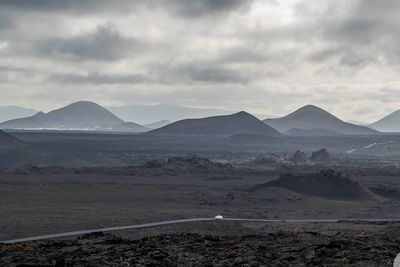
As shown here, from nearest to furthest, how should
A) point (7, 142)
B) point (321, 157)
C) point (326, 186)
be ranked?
point (326, 186)
point (321, 157)
point (7, 142)

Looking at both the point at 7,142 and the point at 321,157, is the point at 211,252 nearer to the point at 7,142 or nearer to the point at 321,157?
the point at 321,157

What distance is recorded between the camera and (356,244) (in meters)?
22.5

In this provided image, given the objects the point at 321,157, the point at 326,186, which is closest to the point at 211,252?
the point at 326,186

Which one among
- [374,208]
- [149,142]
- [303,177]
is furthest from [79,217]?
[149,142]

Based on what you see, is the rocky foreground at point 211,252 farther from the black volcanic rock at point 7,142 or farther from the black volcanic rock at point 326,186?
the black volcanic rock at point 7,142

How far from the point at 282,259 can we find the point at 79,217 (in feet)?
80.8

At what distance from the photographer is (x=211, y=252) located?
2194 centimetres

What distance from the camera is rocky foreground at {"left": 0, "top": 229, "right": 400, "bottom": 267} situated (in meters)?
19.4

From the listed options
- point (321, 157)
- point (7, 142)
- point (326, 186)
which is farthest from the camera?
point (7, 142)

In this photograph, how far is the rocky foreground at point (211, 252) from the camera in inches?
763

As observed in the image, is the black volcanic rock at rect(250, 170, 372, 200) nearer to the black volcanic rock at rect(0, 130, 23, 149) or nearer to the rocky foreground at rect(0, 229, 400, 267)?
the rocky foreground at rect(0, 229, 400, 267)

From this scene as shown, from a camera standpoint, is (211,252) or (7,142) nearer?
(211,252)

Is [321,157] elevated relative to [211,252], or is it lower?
elevated

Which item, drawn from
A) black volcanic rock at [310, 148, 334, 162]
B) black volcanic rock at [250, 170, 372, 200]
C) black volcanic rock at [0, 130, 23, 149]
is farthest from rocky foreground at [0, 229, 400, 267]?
black volcanic rock at [0, 130, 23, 149]
